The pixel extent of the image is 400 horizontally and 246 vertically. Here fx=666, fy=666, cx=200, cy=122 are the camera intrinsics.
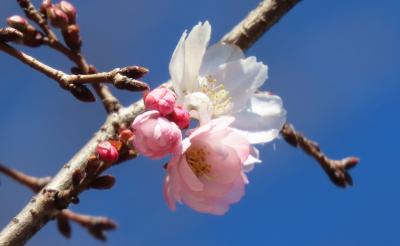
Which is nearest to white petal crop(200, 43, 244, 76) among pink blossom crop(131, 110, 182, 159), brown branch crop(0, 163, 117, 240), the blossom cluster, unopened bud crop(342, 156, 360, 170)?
the blossom cluster

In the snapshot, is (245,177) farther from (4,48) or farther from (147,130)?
(4,48)

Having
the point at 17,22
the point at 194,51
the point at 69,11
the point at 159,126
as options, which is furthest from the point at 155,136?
the point at 69,11

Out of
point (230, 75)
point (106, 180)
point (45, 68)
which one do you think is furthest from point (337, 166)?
point (45, 68)

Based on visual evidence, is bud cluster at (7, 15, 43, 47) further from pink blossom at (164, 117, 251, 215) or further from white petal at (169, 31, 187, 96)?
pink blossom at (164, 117, 251, 215)

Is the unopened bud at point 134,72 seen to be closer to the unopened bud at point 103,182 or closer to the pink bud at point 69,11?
the unopened bud at point 103,182

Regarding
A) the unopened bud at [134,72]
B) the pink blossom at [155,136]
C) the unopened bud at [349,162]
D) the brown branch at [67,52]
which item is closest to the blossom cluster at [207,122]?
the pink blossom at [155,136]

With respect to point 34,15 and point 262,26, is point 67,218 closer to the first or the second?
point 34,15
